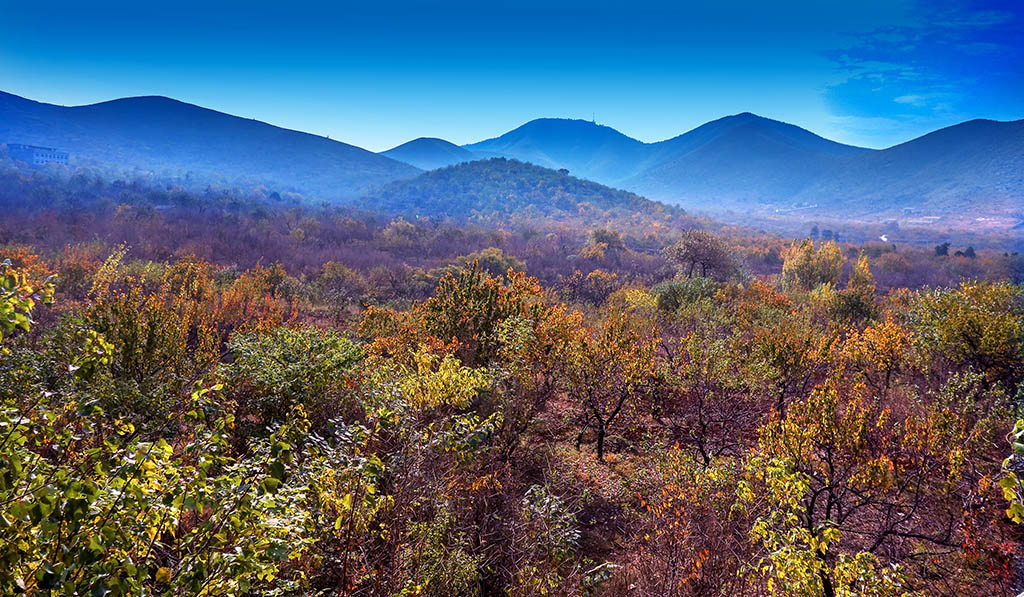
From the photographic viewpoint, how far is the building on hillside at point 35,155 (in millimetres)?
86938

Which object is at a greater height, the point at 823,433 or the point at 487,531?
the point at 823,433

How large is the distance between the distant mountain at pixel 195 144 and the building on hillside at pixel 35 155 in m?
9.91

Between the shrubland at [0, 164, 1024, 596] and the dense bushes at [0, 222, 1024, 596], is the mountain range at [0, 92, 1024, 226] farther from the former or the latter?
the dense bushes at [0, 222, 1024, 596]

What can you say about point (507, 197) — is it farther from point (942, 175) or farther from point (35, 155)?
point (942, 175)

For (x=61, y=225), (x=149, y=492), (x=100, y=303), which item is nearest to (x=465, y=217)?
(x=61, y=225)

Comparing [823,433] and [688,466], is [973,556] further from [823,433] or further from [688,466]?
[688,466]

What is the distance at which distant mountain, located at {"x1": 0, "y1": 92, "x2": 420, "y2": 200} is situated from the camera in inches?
4774

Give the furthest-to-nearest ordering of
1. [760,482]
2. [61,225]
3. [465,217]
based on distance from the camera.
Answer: [465,217] → [61,225] → [760,482]

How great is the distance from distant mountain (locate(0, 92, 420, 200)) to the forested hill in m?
29.2

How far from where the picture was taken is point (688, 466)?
15.8 feet

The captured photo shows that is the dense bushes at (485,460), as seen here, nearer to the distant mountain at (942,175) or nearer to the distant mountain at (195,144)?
the distant mountain at (195,144)

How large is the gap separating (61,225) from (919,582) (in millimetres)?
44472

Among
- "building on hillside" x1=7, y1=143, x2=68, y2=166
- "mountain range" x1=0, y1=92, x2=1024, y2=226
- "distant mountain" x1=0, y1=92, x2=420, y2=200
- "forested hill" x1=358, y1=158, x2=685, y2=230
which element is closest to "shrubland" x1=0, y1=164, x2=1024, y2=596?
"forested hill" x1=358, y1=158, x2=685, y2=230

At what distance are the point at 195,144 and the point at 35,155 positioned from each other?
6435 centimetres
